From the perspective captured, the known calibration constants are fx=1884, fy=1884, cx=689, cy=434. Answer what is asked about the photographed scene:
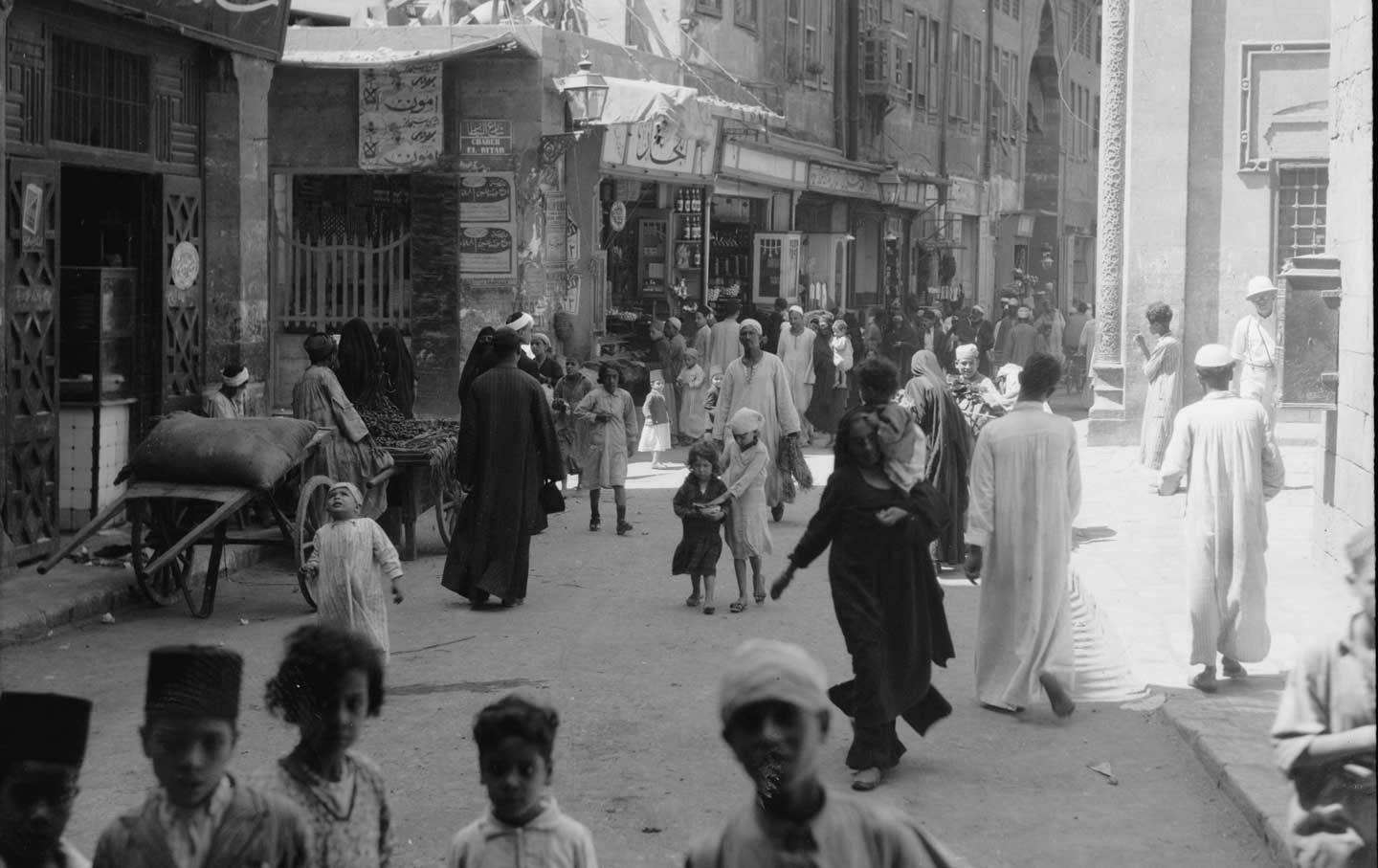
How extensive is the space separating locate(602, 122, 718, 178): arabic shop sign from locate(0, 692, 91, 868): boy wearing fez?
17.9 m

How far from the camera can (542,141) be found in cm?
2070

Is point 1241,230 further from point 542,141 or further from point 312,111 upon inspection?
point 312,111

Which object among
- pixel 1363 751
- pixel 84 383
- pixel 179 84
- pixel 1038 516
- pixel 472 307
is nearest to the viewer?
pixel 1363 751

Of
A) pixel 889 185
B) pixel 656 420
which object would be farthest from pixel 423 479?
pixel 889 185

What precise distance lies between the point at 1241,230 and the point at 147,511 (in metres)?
13.8

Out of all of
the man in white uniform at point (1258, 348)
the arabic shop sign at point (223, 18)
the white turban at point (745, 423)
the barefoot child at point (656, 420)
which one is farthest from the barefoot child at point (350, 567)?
the barefoot child at point (656, 420)

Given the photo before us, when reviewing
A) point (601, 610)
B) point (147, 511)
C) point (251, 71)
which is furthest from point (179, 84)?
point (601, 610)

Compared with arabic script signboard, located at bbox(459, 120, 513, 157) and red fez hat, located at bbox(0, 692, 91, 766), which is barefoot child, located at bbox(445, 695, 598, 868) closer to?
red fez hat, located at bbox(0, 692, 91, 766)

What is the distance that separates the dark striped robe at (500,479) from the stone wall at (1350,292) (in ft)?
15.8

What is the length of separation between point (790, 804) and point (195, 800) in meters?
1.22

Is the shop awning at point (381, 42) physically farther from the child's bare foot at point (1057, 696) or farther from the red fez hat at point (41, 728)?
the red fez hat at point (41, 728)

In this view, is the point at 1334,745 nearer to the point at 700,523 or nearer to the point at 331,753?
the point at 331,753

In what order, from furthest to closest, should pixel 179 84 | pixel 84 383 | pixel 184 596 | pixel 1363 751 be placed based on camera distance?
pixel 179 84 → pixel 84 383 → pixel 184 596 → pixel 1363 751

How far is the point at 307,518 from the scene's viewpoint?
1140 cm
